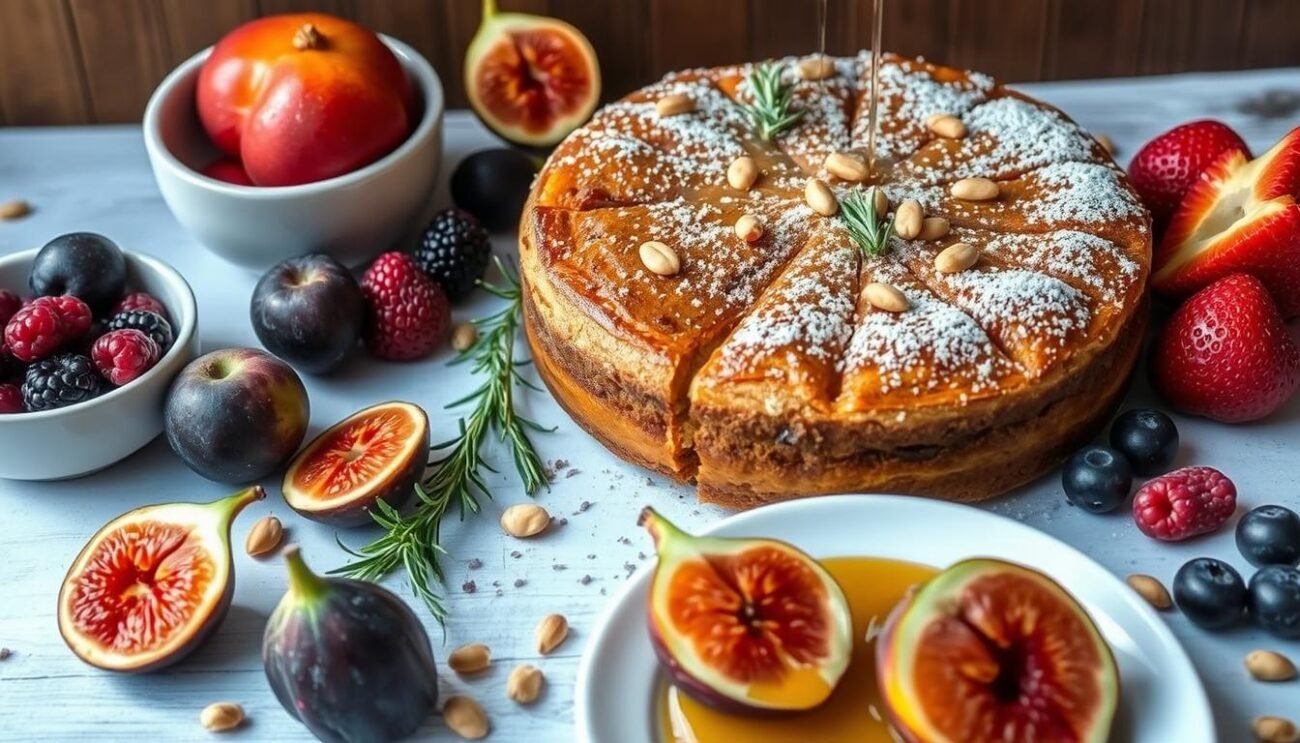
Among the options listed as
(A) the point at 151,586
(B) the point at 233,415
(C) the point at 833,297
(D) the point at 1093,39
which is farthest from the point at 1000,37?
(A) the point at 151,586

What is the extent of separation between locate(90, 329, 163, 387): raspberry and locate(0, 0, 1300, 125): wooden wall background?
47.1 inches

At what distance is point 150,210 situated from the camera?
10.5ft

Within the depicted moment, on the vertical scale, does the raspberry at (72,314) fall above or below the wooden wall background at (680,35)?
below

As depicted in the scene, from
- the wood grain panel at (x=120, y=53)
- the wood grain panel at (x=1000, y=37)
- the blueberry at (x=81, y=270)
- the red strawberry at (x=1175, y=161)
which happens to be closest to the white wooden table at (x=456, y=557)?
the blueberry at (x=81, y=270)

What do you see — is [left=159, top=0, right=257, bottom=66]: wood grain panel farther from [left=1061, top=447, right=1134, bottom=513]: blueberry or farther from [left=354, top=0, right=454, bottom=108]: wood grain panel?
[left=1061, top=447, right=1134, bottom=513]: blueberry

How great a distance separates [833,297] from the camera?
2330 millimetres

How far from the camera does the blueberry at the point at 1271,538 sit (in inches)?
85.8

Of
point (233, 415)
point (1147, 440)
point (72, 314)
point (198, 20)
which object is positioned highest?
point (198, 20)

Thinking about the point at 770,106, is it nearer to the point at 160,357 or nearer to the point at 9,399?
the point at 160,357

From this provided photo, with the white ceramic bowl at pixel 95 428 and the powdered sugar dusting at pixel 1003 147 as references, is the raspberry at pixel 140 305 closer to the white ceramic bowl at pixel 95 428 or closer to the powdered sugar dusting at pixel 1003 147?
the white ceramic bowl at pixel 95 428

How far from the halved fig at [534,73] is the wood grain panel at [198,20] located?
0.62m

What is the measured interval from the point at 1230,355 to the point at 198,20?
2.48 m

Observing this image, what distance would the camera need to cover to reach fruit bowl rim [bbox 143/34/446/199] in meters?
Result: 2.72

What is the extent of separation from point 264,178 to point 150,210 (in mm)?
542
